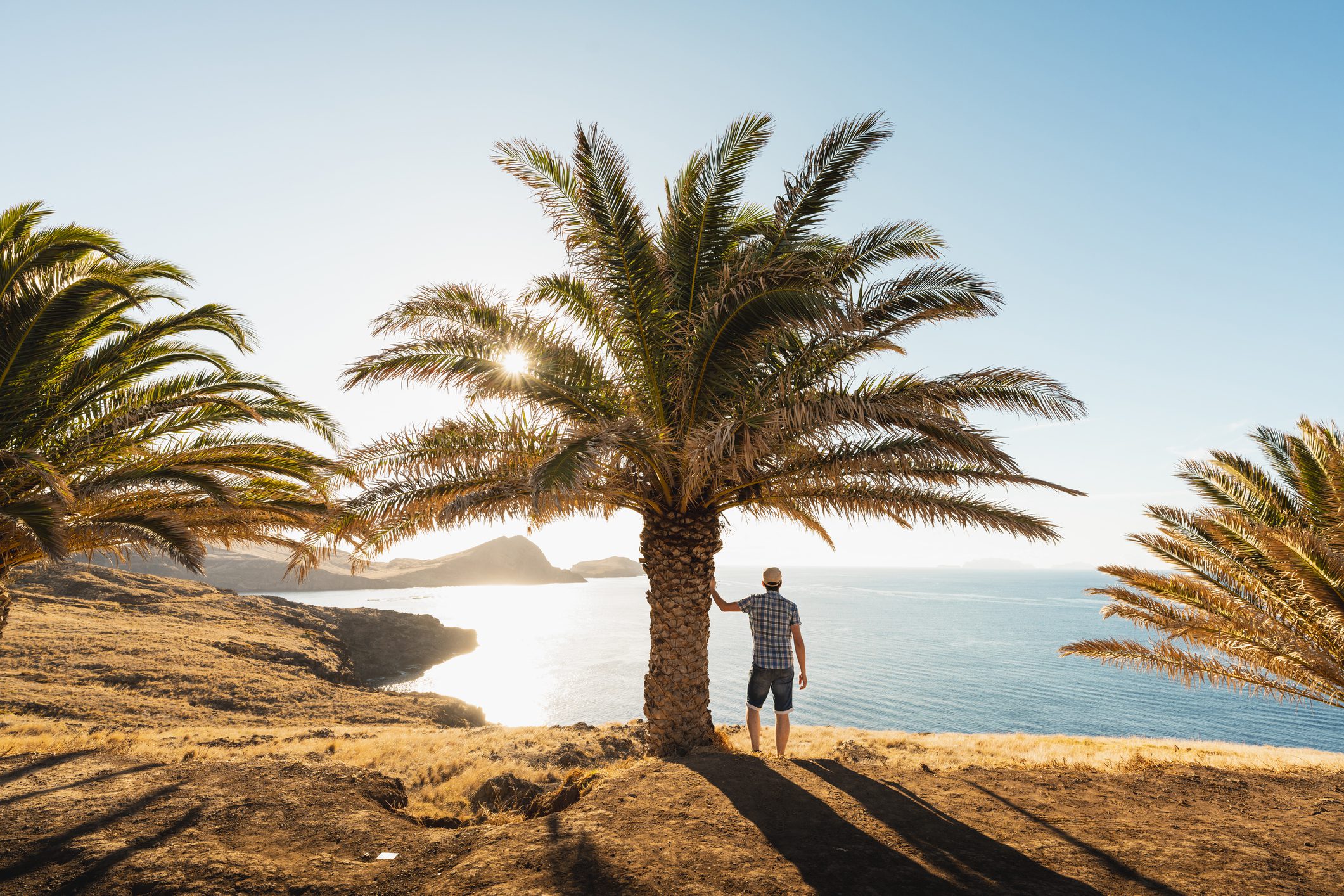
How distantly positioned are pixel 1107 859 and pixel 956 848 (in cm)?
101

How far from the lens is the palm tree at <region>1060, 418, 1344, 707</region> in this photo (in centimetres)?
905

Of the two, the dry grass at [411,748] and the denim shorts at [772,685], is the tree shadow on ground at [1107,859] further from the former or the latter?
the dry grass at [411,748]

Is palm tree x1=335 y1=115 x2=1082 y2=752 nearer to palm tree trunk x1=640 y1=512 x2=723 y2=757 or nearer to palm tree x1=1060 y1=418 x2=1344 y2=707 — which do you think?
palm tree trunk x1=640 y1=512 x2=723 y2=757

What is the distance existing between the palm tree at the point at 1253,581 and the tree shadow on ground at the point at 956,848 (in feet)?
22.5

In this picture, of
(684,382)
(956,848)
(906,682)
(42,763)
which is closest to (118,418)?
(42,763)

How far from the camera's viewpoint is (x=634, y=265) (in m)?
8.06

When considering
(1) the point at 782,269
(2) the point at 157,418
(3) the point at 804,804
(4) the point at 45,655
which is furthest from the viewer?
(4) the point at 45,655

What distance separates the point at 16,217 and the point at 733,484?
9.82 metres

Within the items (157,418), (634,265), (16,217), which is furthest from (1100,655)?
(16,217)

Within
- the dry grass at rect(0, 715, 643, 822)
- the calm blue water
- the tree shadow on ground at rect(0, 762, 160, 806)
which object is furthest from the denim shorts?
the calm blue water

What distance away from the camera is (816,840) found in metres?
4.71

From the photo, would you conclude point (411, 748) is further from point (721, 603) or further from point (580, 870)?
point (580, 870)

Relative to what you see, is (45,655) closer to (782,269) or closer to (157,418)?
(157,418)

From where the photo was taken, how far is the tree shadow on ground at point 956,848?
3947 millimetres
